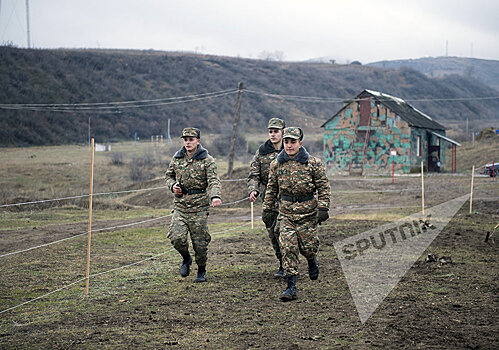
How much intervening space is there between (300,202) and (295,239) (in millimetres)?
498

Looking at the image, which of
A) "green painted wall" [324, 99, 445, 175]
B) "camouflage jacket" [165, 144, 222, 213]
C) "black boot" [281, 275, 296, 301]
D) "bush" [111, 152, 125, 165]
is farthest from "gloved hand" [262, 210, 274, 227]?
"bush" [111, 152, 125, 165]

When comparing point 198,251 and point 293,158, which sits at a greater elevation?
point 293,158

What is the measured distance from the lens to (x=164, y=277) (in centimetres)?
887

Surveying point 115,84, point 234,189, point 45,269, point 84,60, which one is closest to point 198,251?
point 45,269

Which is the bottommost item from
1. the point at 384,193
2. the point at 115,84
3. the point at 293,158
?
the point at 384,193

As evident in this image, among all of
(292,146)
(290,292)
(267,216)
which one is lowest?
(290,292)

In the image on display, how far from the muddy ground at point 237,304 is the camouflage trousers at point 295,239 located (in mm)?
517

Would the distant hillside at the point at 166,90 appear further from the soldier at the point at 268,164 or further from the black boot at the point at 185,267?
the soldier at the point at 268,164

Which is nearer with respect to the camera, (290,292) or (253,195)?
(290,292)

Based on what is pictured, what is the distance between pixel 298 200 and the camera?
23.7 ft

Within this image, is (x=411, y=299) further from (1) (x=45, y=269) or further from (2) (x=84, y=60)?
(2) (x=84, y=60)

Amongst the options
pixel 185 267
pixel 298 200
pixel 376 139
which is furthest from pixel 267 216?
pixel 376 139

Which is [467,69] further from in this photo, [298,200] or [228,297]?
[228,297]

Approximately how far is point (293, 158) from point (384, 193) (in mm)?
20211
